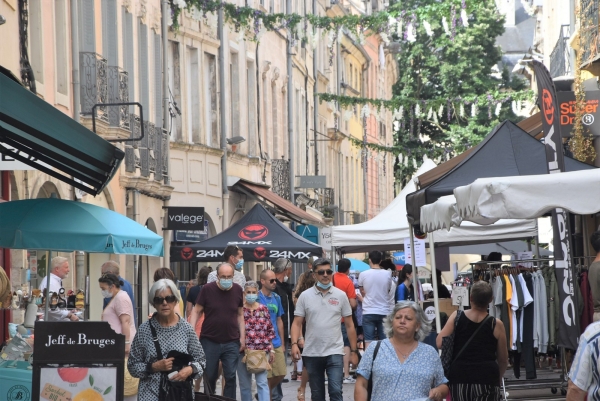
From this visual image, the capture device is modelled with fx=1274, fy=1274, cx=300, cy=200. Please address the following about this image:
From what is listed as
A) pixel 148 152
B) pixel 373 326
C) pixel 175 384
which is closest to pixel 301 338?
pixel 175 384

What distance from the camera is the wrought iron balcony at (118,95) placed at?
21391 millimetres

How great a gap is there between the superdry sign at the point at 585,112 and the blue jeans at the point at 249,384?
6.77 m

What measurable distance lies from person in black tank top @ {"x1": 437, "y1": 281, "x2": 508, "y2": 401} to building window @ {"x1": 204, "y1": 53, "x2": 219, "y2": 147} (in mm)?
20972

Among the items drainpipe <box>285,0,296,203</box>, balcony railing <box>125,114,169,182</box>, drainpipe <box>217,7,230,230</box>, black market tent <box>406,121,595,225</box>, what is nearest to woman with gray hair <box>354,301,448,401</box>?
black market tent <box>406,121,595,225</box>

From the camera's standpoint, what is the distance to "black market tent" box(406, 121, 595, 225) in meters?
13.4

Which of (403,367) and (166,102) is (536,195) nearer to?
(403,367)

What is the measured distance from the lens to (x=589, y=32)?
64.8 feet

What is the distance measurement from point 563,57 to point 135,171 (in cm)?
1070

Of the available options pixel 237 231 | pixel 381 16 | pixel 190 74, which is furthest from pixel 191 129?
pixel 237 231

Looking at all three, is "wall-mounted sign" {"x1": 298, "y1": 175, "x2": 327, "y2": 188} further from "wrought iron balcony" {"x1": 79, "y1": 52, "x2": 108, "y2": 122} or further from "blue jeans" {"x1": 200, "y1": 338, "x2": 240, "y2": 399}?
"blue jeans" {"x1": 200, "y1": 338, "x2": 240, "y2": 399}

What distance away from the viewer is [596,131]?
63.4 feet

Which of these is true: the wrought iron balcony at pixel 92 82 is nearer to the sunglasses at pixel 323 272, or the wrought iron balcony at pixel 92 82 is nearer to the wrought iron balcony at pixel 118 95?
the wrought iron balcony at pixel 118 95

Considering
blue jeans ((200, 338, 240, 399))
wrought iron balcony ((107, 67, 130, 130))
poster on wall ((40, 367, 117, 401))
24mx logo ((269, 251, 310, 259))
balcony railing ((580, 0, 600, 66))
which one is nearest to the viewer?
poster on wall ((40, 367, 117, 401))

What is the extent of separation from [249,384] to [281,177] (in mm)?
24639
